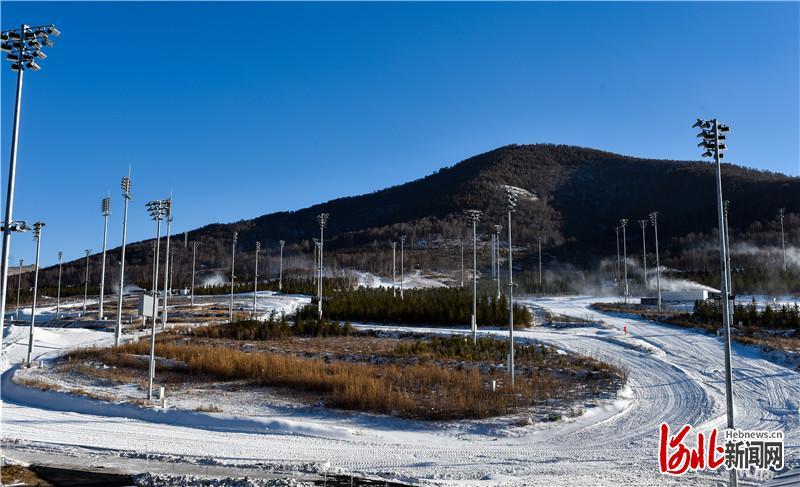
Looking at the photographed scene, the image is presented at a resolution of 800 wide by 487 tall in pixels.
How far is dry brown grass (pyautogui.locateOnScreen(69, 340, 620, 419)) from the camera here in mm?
19625

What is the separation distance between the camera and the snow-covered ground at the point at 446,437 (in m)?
13.4

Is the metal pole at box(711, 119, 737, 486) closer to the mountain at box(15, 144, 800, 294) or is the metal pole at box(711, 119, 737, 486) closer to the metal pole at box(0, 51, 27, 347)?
the metal pole at box(0, 51, 27, 347)

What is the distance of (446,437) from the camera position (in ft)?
55.3

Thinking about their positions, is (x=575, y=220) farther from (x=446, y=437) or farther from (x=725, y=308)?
(x=725, y=308)

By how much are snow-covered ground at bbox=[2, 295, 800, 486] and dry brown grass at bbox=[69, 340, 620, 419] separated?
3.53 ft

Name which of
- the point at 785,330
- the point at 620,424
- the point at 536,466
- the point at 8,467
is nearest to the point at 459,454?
the point at 536,466

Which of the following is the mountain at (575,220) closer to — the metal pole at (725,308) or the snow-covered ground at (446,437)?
the snow-covered ground at (446,437)

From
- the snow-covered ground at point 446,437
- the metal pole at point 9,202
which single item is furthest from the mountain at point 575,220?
the metal pole at point 9,202

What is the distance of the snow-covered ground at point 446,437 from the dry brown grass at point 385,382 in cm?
108

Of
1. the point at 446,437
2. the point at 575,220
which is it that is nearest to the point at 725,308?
the point at 446,437

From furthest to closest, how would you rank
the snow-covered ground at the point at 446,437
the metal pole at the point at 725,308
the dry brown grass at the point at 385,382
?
the dry brown grass at the point at 385,382 → the snow-covered ground at the point at 446,437 → the metal pole at the point at 725,308

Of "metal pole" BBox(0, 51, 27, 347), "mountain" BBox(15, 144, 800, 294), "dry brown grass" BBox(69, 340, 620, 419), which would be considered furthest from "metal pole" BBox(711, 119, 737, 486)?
"mountain" BBox(15, 144, 800, 294)

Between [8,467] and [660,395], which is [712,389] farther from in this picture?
[8,467]

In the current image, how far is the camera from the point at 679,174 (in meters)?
182
